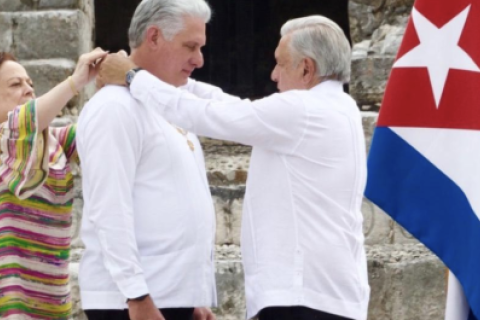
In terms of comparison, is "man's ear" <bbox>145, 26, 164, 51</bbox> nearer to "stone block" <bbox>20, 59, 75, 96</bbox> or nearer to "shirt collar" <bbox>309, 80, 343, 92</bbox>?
"shirt collar" <bbox>309, 80, 343, 92</bbox>

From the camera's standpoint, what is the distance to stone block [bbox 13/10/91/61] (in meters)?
6.05

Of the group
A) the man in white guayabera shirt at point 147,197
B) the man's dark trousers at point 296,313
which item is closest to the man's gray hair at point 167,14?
the man in white guayabera shirt at point 147,197

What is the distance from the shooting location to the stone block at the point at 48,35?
19.9 ft

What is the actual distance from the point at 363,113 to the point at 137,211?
265 centimetres

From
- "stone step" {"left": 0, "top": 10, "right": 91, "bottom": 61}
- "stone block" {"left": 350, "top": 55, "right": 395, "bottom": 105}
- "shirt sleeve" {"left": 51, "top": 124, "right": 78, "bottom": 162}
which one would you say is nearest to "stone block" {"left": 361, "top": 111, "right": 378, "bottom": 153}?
"stone block" {"left": 350, "top": 55, "right": 395, "bottom": 105}

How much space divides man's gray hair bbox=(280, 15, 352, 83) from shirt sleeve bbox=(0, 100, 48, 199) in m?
0.87

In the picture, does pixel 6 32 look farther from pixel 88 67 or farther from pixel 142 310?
pixel 142 310

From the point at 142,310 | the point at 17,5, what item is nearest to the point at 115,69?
the point at 142,310

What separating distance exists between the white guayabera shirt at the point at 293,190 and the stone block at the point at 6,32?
264 centimetres

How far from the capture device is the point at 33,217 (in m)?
3.99

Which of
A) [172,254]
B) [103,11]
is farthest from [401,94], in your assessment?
[103,11]

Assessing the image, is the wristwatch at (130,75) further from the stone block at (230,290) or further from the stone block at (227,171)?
the stone block at (227,171)

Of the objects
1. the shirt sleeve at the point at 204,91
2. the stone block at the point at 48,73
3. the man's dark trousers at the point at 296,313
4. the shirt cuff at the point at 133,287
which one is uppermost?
the shirt sleeve at the point at 204,91

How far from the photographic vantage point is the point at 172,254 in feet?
11.7
